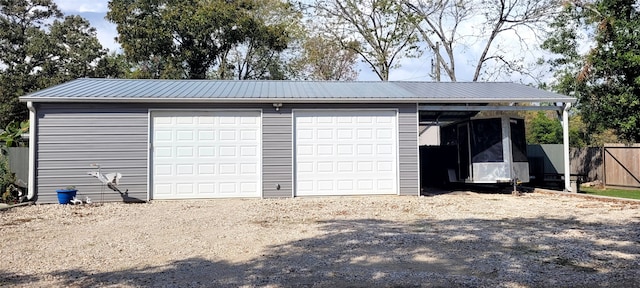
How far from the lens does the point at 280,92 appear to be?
38.6 feet

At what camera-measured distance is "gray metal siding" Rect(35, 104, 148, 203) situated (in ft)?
34.2

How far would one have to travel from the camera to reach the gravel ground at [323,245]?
4371 millimetres

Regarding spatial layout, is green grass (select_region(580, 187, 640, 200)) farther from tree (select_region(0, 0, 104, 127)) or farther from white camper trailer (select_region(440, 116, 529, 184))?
tree (select_region(0, 0, 104, 127))

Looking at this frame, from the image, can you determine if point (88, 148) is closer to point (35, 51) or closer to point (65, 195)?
point (65, 195)

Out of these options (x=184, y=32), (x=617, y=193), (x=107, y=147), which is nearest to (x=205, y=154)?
(x=107, y=147)

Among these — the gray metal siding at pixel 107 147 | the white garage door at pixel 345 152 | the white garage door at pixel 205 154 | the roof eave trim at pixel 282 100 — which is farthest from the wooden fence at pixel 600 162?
the white garage door at pixel 205 154

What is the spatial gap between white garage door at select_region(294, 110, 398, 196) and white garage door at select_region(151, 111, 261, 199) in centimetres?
116

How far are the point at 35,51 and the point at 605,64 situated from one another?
93.9ft

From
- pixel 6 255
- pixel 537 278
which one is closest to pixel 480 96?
pixel 537 278

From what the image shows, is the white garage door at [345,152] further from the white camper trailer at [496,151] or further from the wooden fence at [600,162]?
the wooden fence at [600,162]

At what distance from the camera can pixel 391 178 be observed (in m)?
11.4

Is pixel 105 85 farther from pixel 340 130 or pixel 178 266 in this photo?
pixel 178 266

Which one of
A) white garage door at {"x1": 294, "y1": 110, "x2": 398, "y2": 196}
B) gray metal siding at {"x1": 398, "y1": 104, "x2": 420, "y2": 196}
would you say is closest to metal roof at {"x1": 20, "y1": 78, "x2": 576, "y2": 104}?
white garage door at {"x1": 294, "y1": 110, "x2": 398, "y2": 196}

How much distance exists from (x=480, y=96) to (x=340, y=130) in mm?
3844
